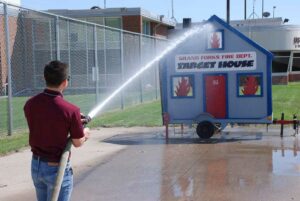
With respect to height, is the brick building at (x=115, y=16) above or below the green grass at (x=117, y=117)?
above

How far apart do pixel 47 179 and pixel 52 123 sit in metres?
0.44

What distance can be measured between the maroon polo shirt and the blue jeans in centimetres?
7

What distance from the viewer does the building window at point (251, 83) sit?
11945mm

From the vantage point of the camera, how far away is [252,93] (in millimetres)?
11977

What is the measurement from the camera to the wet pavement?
272 inches

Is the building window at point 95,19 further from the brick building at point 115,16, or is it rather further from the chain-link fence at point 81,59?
the chain-link fence at point 81,59

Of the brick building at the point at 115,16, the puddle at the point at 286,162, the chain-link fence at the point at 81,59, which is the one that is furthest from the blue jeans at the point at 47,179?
the brick building at the point at 115,16

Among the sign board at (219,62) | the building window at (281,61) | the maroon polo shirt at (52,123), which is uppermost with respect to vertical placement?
the building window at (281,61)

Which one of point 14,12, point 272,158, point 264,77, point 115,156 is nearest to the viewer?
point 272,158

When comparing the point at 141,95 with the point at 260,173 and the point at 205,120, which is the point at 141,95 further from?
the point at 260,173

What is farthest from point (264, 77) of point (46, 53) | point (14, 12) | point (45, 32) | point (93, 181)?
point (45, 32)

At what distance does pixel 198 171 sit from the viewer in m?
8.29

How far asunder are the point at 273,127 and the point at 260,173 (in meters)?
6.03

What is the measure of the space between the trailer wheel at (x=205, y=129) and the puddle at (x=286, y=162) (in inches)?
81.9
